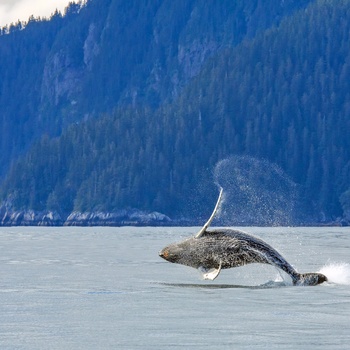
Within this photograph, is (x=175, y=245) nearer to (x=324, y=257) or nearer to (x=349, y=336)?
(x=349, y=336)

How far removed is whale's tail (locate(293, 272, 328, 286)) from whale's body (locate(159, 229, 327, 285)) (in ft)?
0.12

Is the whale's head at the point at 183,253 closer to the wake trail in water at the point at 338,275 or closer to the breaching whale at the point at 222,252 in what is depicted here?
the breaching whale at the point at 222,252

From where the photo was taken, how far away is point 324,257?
63.8 metres

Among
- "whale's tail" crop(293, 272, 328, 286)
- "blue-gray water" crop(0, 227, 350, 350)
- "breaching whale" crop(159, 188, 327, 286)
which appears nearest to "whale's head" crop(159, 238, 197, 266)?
"breaching whale" crop(159, 188, 327, 286)

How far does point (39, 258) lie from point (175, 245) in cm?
2736

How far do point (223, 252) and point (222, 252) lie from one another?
0.03 metres

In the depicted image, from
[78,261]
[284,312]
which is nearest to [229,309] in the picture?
[284,312]

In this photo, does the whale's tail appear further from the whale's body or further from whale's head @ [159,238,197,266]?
whale's head @ [159,238,197,266]

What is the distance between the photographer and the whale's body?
38.0m

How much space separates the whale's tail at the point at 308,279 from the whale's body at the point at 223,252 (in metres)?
0.04

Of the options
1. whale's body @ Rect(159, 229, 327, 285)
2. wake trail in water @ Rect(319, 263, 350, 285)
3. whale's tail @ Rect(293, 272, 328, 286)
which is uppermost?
whale's body @ Rect(159, 229, 327, 285)

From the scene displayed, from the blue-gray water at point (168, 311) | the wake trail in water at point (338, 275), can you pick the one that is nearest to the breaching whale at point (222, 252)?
the blue-gray water at point (168, 311)

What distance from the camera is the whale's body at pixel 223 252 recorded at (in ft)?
125

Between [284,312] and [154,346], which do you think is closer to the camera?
[154,346]
